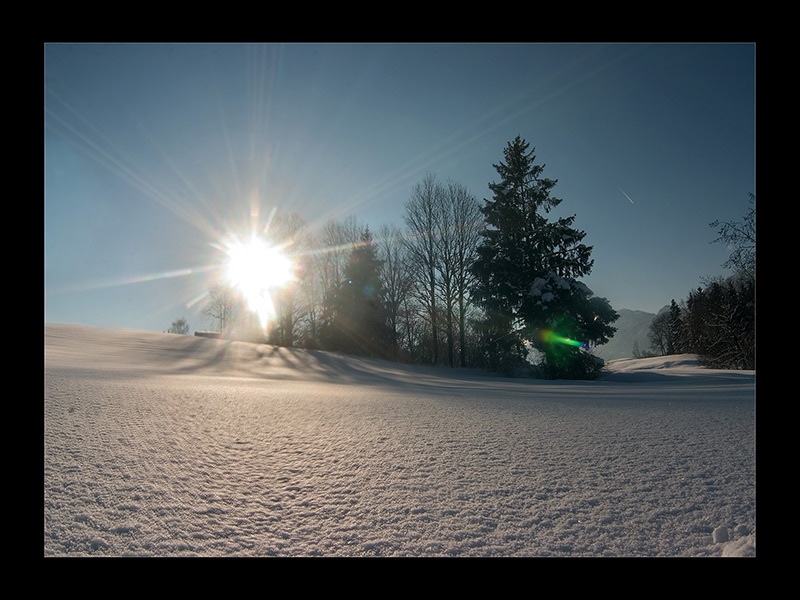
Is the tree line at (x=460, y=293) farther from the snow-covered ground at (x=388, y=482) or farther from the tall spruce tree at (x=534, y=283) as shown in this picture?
the snow-covered ground at (x=388, y=482)

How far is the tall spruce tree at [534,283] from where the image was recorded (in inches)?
588

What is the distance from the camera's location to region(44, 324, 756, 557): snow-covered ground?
135cm

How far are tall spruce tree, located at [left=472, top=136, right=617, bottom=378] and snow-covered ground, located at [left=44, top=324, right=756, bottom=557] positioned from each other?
11.6 meters

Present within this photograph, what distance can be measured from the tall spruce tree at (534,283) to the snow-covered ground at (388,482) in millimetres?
11617

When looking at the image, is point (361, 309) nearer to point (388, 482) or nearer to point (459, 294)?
point (459, 294)

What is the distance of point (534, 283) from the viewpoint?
1498 centimetres

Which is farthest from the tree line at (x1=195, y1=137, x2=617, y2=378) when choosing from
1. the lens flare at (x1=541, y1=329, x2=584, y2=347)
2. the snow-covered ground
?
the snow-covered ground

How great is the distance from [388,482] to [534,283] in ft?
47.1

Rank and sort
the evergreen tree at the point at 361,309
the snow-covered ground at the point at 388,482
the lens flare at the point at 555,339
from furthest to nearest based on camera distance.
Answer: the evergreen tree at the point at 361,309 < the lens flare at the point at 555,339 < the snow-covered ground at the point at 388,482

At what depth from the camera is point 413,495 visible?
177cm

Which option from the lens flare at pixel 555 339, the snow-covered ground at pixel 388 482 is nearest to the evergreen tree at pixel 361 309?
the lens flare at pixel 555 339

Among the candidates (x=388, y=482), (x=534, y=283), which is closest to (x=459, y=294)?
(x=534, y=283)

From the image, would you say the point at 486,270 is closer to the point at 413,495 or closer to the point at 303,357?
the point at 303,357
